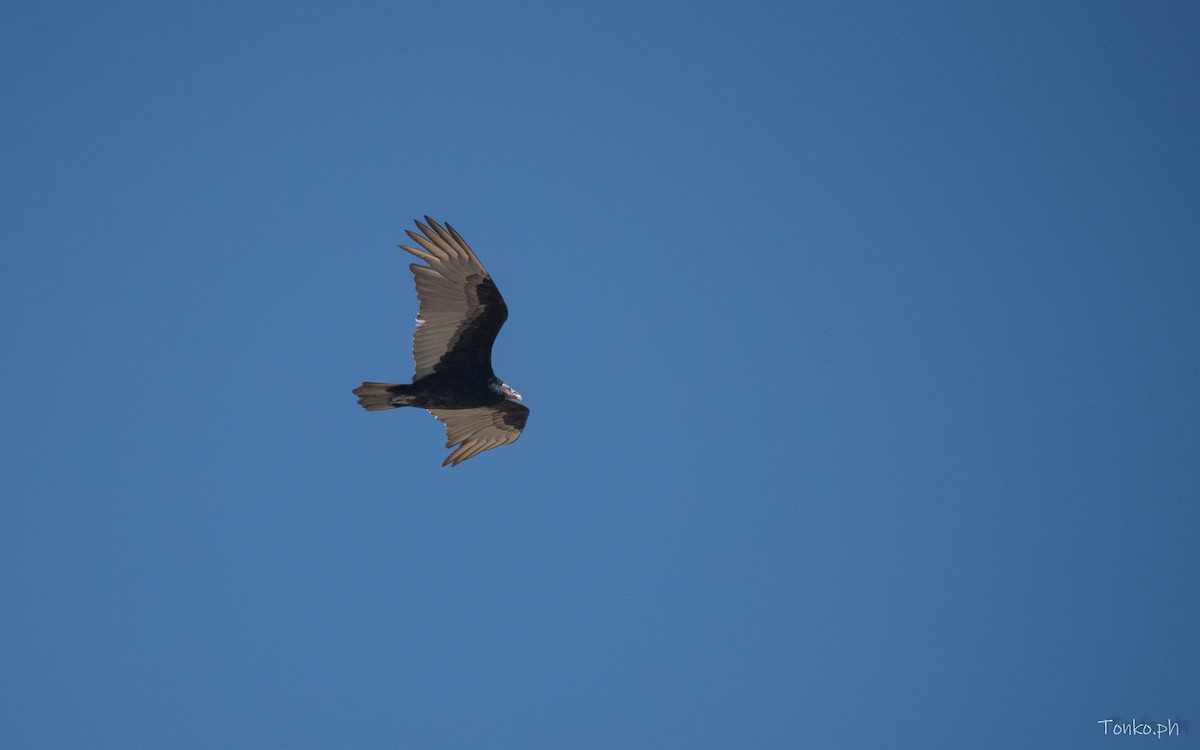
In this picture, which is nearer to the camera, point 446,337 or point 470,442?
point 446,337

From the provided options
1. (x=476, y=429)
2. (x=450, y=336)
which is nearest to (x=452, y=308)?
(x=450, y=336)

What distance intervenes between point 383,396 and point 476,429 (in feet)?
6.65

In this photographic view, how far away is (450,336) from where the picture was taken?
53.7 feet

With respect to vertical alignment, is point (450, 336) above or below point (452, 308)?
below

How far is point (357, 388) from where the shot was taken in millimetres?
15859

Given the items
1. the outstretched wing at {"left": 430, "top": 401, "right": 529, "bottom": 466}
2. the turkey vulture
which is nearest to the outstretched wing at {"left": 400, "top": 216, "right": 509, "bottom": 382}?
the turkey vulture

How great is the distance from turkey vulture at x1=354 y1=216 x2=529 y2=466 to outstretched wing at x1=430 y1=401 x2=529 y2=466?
24 centimetres

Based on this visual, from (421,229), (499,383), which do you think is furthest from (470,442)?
(421,229)

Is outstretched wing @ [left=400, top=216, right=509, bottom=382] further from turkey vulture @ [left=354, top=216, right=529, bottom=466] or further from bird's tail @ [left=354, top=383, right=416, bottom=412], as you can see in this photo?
bird's tail @ [left=354, top=383, right=416, bottom=412]

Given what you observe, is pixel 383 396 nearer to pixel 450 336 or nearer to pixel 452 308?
pixel 450 336

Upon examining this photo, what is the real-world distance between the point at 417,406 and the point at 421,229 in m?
2.56

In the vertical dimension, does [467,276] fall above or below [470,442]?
above

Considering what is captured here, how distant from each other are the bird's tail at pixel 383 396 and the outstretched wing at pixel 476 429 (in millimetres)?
1202

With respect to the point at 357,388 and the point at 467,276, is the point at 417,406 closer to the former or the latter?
the point at 357,388
